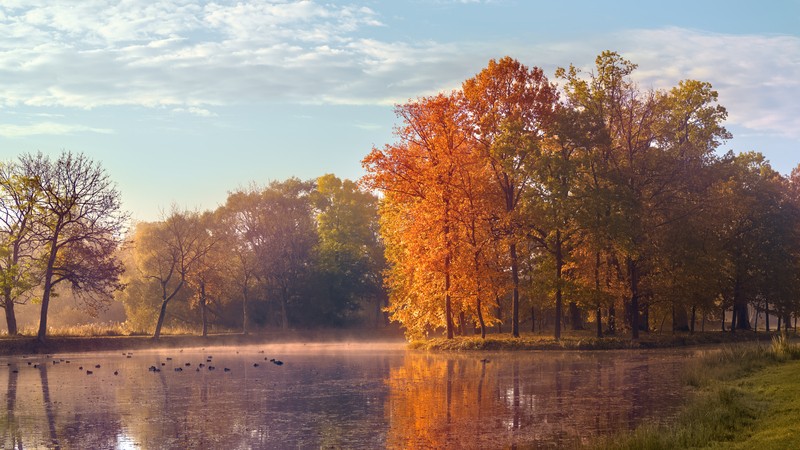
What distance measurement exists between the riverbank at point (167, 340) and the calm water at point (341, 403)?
1623cm

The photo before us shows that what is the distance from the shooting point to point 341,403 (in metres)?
27.5

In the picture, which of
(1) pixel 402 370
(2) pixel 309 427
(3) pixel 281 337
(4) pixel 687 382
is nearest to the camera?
(2) pixel 309 427

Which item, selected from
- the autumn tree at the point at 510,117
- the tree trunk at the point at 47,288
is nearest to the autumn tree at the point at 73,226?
the tree trunk at the point at 47,288

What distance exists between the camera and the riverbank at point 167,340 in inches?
2419

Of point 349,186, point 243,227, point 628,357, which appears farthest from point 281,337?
point 628,357

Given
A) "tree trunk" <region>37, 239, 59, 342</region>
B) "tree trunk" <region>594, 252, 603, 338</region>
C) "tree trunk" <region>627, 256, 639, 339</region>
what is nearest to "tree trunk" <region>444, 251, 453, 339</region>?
"tree trunk" <region>594, 252, 603, 338</region>

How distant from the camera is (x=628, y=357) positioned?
47.4 meters

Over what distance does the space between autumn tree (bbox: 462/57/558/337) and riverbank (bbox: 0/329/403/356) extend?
33608 mm

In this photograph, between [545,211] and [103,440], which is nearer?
[103,440]

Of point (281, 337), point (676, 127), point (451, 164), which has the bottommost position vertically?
point (281, 337)

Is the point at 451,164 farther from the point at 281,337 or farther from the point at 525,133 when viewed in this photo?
the point at 281,337

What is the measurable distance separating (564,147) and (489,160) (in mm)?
5914

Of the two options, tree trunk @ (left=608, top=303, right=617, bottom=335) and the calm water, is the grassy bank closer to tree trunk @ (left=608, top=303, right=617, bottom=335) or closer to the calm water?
the calm water

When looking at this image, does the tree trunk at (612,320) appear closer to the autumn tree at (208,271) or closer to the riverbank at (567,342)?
the riverbank at (567,342)
